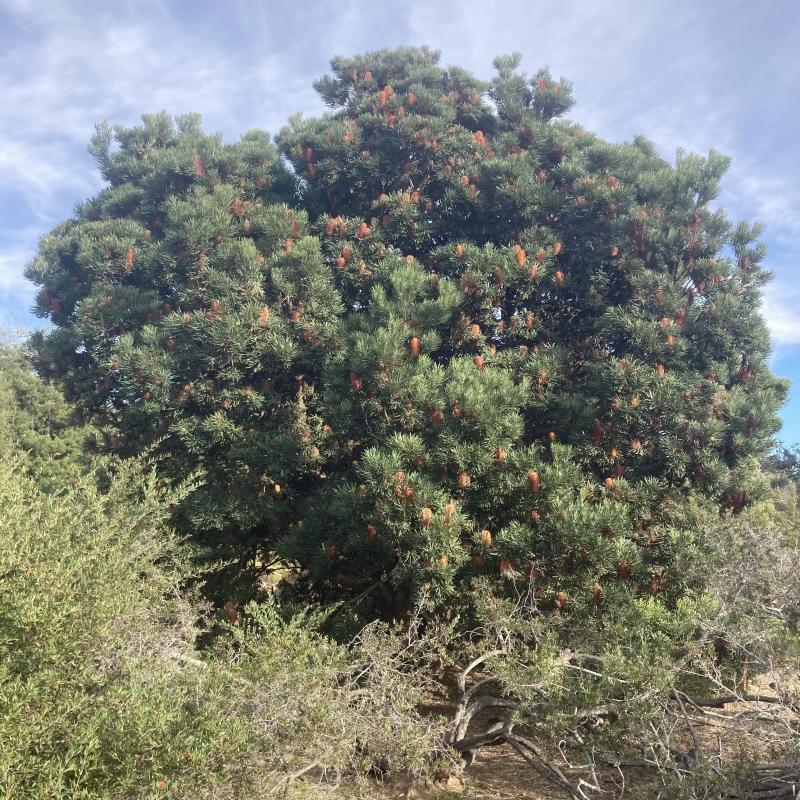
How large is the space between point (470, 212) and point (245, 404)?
419 centimetres

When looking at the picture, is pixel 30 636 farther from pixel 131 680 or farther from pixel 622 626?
pixel 622 626

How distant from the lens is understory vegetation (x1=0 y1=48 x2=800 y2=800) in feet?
12.2

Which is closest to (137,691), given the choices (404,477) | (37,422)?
(404,477)

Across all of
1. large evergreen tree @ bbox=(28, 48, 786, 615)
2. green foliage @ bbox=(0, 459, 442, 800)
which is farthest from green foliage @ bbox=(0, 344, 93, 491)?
green foliage @ bbox=(0, 459, 442, 800)

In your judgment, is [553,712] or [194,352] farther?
[194,352]

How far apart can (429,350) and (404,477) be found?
Answer: 1820 millimetres

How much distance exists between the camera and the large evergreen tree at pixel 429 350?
18.1 ft

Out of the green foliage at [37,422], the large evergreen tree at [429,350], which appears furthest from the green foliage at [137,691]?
the green foliage at [37,422]

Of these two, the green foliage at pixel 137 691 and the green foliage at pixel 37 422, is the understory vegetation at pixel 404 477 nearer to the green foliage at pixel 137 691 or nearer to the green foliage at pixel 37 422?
the green foliage at pixel 137 691

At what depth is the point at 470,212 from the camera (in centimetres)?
810

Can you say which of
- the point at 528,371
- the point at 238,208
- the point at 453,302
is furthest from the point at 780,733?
the point at 238,208

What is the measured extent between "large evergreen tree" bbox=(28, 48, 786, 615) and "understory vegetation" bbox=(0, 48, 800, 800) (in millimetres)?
43

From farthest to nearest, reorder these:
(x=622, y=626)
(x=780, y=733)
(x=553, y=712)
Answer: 1. (x=622, y=626)
2. (x=553, y=712)
3. (x=780, y=733)

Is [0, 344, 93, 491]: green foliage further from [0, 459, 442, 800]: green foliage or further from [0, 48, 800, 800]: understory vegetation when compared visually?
[0, 459, 442, 800]: green foliage
